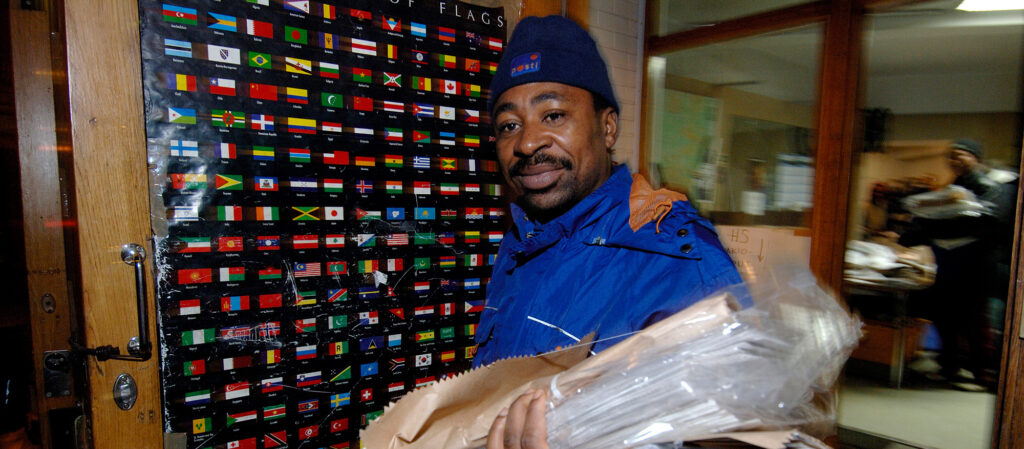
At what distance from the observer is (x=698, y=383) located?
1.52 feet

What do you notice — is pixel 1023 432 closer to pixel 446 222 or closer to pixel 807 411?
pixel 807 411

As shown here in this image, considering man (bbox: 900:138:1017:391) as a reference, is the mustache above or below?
above

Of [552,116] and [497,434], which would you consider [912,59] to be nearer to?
[552,116]

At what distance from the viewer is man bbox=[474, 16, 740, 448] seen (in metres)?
1.00

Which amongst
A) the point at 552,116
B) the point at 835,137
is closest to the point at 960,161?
the point at 835,137

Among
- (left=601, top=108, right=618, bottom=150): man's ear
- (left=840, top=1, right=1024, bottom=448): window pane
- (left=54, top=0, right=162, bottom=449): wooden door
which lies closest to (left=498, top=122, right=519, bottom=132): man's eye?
(left=601, top=108, right=618, bottom=150): man's ear

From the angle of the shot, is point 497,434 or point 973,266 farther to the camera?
point 973,266

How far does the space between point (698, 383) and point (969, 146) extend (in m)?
2.77

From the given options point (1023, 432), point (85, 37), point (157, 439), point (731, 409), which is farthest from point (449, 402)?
point (1023, 432)

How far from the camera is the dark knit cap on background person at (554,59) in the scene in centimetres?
127

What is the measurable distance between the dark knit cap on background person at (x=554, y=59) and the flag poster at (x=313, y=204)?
0.62m

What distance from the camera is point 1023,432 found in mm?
1699

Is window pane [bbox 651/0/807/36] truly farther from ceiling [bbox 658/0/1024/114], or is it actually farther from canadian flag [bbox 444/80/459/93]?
canadian flag [bbox 444/80/459/93]

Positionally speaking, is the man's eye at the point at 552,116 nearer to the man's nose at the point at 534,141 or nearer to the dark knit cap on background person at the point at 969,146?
the man's nose at the point at 534,141
